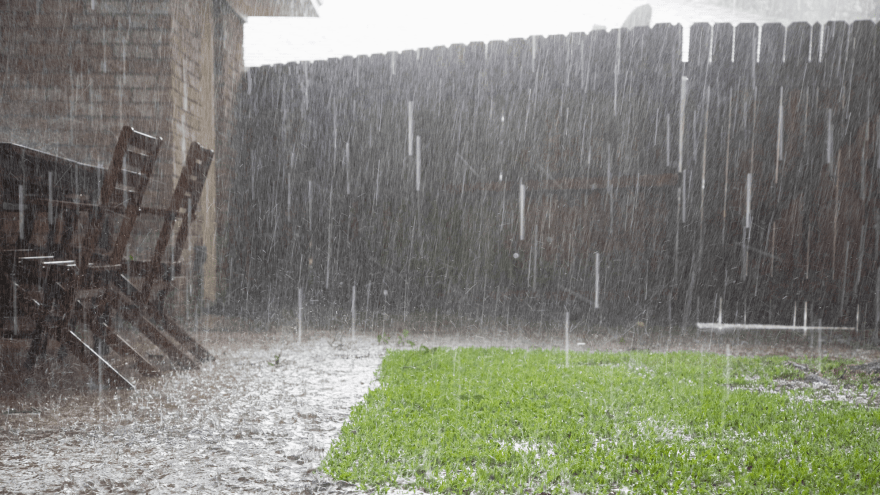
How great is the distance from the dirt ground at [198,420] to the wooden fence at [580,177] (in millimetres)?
1262

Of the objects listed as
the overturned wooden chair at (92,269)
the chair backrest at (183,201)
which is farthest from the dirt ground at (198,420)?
the chair backrest at (183,201)

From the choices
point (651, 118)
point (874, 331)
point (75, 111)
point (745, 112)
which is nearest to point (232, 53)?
point (75, 111)

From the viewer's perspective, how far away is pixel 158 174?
5652mm

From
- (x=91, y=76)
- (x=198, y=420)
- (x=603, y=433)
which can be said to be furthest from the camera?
(x=91, y=76)

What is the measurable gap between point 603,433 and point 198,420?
188 cm

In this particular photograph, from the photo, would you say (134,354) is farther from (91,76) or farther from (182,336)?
(91,76)

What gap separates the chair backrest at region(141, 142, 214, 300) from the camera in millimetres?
4012

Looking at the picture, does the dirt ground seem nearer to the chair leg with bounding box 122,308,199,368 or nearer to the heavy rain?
the heavy rain

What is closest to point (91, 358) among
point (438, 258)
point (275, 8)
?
point (438, 258)

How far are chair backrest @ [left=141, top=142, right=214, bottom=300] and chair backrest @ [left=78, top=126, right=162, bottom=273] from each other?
0.30 metres

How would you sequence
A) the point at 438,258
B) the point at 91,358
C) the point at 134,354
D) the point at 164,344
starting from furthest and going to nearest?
the point at 438,258 < the point at 164,344 < the point at 134,354 < the point at 91,358

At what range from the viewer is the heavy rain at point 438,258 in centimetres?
242

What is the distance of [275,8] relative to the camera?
8.69m

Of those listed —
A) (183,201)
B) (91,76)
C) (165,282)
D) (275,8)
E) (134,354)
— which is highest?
(275,8)
